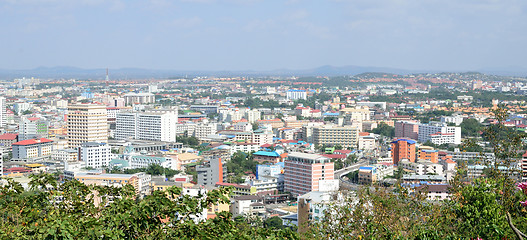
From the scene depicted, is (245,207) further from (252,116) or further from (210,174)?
(252,116)

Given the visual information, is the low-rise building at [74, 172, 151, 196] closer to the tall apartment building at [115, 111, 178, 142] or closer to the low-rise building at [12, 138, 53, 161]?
the low-rise building at [12, 138, 53, 161]

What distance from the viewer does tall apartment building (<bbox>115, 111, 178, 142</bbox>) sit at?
22.8m

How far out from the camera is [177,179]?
46.1ft

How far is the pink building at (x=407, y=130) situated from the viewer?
81.4 feet

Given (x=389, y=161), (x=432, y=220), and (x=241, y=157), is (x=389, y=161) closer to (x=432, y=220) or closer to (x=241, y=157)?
(x=241, y=157)

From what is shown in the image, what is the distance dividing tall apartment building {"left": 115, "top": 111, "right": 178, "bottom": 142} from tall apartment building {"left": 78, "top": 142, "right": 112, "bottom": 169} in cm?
508

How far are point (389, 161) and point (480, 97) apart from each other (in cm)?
2366

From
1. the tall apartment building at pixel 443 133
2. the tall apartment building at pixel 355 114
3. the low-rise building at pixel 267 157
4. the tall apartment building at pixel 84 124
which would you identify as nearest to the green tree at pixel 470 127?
the tall apartment building at pixel 443 133

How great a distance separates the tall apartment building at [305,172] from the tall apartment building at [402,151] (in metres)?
4.91

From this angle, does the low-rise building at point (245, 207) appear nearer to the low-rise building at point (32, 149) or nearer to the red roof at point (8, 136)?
the low-rise building at point (32, 149)

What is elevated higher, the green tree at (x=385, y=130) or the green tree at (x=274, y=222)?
the green tree at (x=385, y=130)

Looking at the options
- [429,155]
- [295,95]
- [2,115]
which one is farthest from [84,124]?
[295,95]

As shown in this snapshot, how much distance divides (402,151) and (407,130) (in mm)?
7339

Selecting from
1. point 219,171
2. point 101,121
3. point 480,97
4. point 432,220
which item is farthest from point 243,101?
point 432,220
